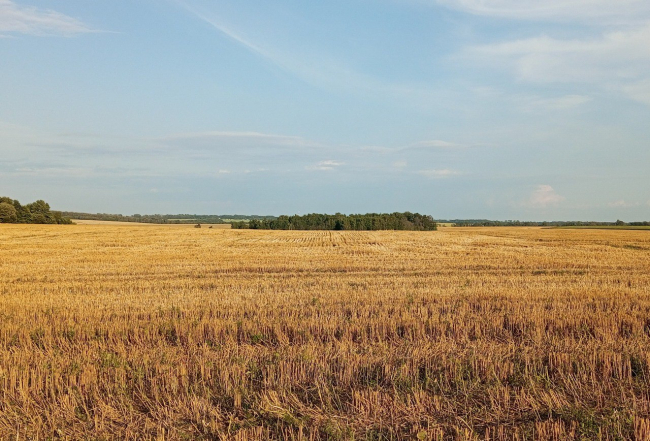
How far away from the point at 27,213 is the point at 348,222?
6865 cm

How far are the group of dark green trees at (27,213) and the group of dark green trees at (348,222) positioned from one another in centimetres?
3723

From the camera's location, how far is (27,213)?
90.1m

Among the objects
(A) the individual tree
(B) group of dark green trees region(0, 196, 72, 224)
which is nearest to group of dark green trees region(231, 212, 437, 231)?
(B) group of dark green trees region(0, 196, 72, 224)

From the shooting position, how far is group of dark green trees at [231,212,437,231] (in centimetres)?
11062

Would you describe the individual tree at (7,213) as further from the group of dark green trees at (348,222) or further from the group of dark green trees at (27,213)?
the group of dark green trees at (348,222)

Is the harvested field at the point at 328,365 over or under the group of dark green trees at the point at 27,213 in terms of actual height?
under

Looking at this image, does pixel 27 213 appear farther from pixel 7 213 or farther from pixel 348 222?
pixel 348 222

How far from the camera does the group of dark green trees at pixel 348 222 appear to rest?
363 feet

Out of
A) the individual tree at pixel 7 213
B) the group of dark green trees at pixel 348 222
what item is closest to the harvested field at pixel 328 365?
the individual tree at pixel 7 213

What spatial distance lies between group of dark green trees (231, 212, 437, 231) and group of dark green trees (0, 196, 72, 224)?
122 feet

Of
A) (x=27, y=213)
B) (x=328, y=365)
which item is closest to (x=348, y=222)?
(x=27, y=213)

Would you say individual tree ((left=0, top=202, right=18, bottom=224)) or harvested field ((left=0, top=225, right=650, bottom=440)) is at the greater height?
individual tree ((left=0, top=202, right=18, bottom=224))

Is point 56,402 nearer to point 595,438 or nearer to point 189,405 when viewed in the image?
point 189,405

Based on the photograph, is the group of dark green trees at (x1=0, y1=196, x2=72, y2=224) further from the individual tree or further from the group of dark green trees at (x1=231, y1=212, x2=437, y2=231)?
the group of dark green trees at (x1=231, y1=212, x2=437, y2=231)
